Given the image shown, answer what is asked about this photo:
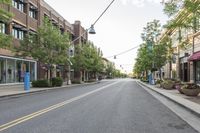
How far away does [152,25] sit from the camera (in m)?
57.0

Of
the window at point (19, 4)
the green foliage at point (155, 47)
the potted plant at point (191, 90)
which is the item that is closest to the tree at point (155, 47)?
the green foliage at point (155, 47)

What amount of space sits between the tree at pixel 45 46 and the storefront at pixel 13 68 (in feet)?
7.20

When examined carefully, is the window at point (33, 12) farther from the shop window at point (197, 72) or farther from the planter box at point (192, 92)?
the planter box at point (192, 92)

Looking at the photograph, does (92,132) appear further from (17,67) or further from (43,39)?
(17,67)

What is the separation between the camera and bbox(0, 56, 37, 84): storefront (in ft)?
135

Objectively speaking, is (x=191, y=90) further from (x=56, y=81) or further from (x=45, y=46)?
(x=56, y=81)

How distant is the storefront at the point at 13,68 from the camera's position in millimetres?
41094

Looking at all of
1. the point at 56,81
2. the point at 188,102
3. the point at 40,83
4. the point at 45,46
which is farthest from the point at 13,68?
the point at 188,102

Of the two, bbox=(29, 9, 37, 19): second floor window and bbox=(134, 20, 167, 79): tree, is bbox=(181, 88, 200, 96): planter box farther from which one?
bbox=(29, 9, 37, 19): second floor window

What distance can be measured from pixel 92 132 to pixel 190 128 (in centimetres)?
320

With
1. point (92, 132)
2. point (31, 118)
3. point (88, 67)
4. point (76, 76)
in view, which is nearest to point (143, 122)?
point (92, 132)

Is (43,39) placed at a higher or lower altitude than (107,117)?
higher

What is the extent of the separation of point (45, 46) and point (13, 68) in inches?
226

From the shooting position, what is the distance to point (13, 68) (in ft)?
145
